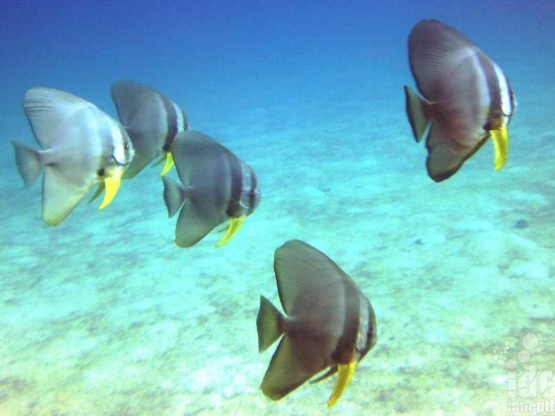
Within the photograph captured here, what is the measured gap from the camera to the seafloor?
407 centimetres

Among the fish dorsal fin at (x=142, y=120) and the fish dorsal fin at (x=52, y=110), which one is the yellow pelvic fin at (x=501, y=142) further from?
the fish dorsal fin at (x=52, y=110)

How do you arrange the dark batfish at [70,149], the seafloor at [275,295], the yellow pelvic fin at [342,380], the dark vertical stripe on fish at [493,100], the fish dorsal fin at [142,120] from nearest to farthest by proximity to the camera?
1. the yellow pelvic fin at [342,380]
2. the dark vertical stripe on fish at [493,100]
3. the dark batfish at [70,149]
4. the fish dorsal fin at [142,120]
5. the seafloor at [275,295]

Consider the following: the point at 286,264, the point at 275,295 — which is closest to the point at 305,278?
the point at 286,264

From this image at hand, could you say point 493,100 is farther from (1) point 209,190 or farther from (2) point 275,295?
(2) point 275,295

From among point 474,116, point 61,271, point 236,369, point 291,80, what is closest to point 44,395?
point 236,369

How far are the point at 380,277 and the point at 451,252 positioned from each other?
115 cm

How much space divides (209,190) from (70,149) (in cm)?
64

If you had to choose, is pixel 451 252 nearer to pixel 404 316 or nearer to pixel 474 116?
pixel 404 316

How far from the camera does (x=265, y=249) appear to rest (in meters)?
7.36

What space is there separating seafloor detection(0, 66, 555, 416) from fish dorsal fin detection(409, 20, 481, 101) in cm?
276

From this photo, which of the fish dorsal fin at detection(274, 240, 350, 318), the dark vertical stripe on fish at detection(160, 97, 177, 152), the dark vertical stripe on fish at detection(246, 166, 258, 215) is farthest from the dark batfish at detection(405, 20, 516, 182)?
the dark vertical stripe on fish at detection(160, 97, 177, 152)

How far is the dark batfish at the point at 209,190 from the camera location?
2.23 metres

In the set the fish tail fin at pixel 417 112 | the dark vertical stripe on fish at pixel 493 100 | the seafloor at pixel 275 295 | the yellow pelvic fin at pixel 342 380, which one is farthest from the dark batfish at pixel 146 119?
Answer: the seafloor at pixel 275 295

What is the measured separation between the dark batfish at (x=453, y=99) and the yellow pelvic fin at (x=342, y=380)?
80cm
